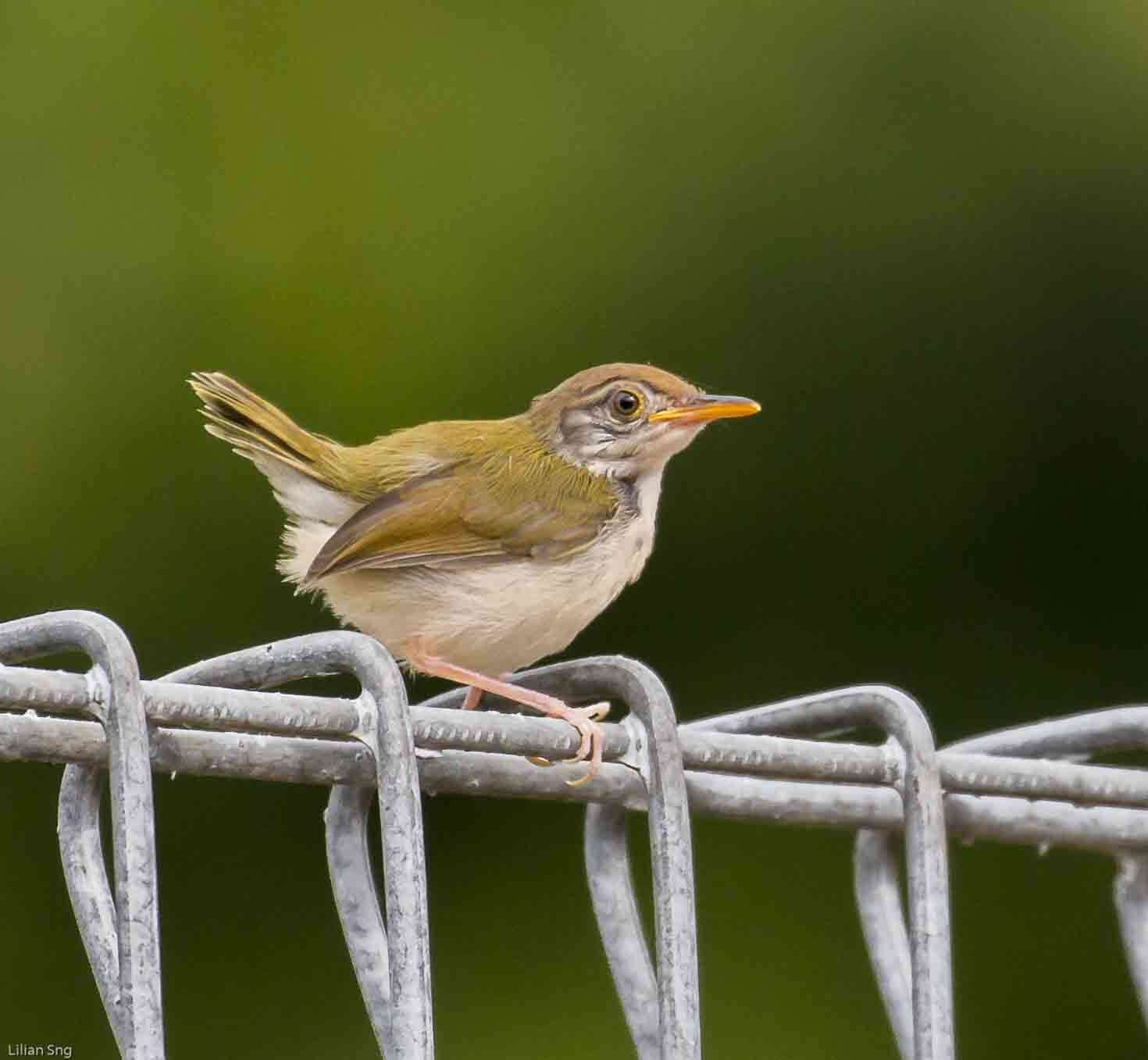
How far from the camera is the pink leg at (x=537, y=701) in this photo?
1462 mm

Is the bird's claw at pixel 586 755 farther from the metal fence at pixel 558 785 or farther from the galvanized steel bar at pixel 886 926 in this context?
A: the galvanized steel bar at pixel 886 926

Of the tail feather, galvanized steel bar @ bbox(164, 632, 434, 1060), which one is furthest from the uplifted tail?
galvanized steel bar @ bbox(164, 632, 434, 1060)

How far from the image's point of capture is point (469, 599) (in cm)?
315

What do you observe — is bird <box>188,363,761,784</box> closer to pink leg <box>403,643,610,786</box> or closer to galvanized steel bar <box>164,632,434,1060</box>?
pink leg <box>403,643,610,786</box>

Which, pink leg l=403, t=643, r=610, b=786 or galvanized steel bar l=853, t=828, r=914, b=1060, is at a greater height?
pink leg l=403, t=643, r=610, b=786

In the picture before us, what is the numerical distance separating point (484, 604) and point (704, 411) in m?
0.62

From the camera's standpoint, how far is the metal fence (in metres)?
1.12

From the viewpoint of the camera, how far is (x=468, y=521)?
3221 millimetres

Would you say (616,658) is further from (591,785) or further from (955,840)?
(955,840)

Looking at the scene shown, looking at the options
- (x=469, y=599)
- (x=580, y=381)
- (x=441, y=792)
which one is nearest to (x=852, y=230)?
(x=580, y=381)

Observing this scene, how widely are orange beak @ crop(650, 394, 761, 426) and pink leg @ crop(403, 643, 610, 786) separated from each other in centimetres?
67

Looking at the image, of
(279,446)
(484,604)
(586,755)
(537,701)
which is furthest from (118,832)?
(279,446)

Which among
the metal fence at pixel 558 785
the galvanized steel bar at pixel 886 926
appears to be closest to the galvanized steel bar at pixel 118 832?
the metal fence at pixel 558 785

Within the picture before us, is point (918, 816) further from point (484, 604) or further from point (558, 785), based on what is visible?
point (484, 604)
